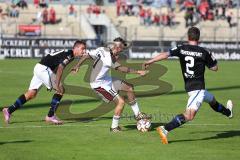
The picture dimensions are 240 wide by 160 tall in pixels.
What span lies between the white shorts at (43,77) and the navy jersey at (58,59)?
114 mm

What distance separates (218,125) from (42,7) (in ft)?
132

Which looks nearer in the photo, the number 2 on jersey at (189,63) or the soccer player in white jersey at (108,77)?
the number 2 on jersey at (189,63)

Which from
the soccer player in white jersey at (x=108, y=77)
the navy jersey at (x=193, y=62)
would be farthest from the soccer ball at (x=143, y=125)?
the navy jersey at (x=193, y=62)

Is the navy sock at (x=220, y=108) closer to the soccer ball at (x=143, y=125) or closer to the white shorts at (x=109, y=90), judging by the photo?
the soccer ball at (x=143, y=125)

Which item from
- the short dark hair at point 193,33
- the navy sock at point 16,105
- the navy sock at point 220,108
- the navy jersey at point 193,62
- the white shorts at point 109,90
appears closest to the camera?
the short dark hair at point 193,33

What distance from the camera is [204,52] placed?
12.9 metres

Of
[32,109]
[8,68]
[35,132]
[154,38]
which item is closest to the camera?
[35,132]

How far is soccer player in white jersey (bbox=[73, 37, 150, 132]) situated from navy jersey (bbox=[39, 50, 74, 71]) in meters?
0.67

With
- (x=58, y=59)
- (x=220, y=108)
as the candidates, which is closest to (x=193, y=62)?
(x=220, y=108)

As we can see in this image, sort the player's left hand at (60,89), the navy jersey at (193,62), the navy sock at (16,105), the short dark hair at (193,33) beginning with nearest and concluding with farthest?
the short dark hair at (193,33), the navy jersey at (193,62), the player's left hand at (60,89), the navy sock at (16,105)

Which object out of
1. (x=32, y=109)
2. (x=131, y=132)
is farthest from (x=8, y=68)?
(x=131, y=132)

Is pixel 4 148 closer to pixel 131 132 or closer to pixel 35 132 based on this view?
pixel 35 132

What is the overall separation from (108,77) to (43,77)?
173cm

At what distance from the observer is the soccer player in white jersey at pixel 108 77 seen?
14.2 meters
